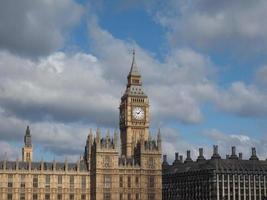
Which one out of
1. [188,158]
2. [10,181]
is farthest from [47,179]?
[188,158]

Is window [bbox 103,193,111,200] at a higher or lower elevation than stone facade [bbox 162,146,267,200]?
lower

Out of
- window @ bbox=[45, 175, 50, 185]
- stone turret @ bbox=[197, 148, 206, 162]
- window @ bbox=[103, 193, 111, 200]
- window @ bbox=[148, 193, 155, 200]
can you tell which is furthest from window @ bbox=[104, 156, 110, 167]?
stone turret @ bbox=[197, 148, 206, 162]

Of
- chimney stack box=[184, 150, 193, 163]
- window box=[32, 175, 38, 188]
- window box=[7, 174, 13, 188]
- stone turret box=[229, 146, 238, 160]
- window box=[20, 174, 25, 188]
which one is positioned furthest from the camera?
chimney stack box=[184, 150, 193, 163]

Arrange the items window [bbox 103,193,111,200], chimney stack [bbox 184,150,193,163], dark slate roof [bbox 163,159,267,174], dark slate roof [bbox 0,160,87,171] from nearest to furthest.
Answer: dark slate roof [bbox 0,160,87,171] → window [bbox 103,193,111,200] → dark slate roof [bbox 163,159,267,174] → chimney stack [bbox 184,150,193,163]

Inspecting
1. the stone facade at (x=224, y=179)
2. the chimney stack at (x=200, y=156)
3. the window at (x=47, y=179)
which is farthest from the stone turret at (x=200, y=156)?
the window at (x=47, y=179)

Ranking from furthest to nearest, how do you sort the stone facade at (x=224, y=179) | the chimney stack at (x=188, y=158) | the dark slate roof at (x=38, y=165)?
the chimney stack at (x=188, y=158) → the stone facade at (x=224, y=179) → the dark slate roof at (x=38, y=165)

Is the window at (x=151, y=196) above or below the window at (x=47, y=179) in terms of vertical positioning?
below

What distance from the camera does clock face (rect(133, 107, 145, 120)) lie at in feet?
493

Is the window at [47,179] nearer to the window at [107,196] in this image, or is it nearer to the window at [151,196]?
the window at [107,196]

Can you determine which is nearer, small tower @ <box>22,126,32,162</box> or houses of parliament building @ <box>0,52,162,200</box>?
houses of parliament building @ <box>0,52,162,200</box>

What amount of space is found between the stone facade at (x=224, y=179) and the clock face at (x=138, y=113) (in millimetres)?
19028

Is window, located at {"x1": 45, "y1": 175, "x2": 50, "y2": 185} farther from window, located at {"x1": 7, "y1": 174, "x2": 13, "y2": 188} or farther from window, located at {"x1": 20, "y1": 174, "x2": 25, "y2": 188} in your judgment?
window, located at {"x1": 7, "y1": 174, "x2": 13, "y2": 188}

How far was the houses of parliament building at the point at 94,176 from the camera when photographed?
12531 centimetres

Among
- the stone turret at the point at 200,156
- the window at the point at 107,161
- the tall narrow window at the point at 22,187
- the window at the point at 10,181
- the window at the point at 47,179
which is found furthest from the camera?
the stone turret at the point at 200,156
